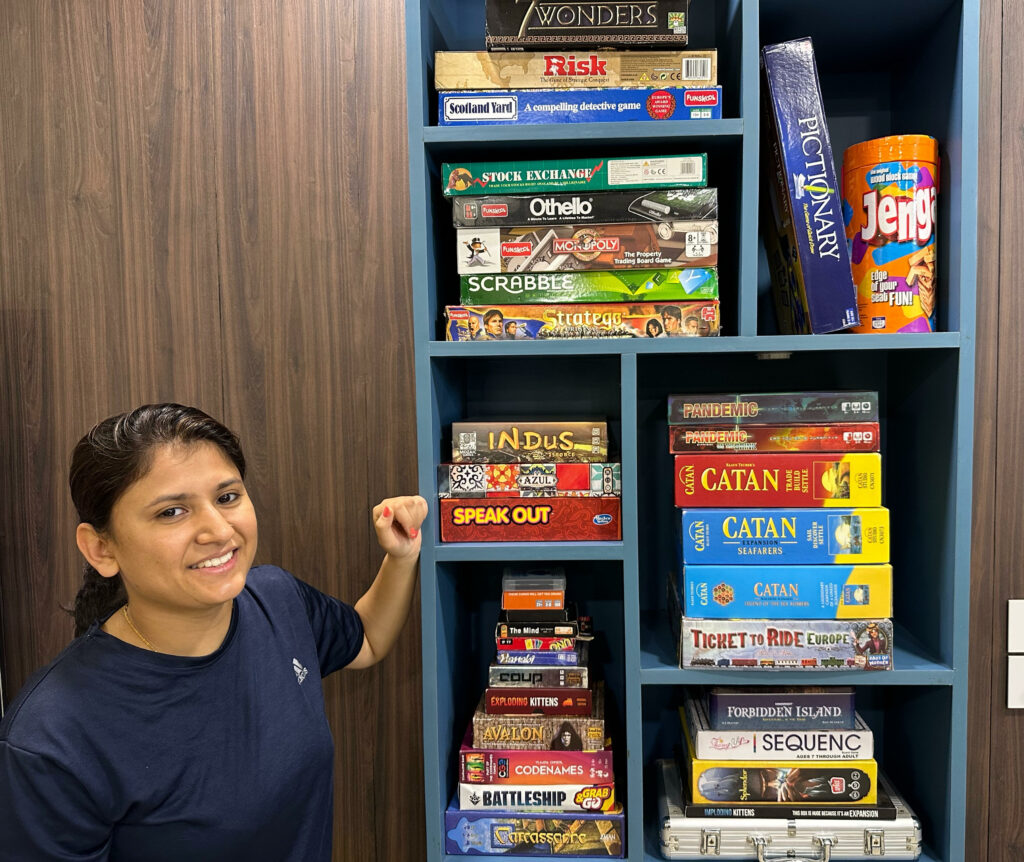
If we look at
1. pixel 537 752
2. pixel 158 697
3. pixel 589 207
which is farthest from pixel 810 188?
pixel 158 697

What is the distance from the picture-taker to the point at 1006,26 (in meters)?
1.62

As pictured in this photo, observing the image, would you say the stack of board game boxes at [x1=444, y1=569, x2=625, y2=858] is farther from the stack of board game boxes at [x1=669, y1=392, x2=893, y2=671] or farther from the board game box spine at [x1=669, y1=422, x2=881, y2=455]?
the board game box spine at [x1=669, y1=422, x2=881, y2=455]

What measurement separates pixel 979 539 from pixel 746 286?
83cm

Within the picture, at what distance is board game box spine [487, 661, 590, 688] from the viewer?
1.43 metres

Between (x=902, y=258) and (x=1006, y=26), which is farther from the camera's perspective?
(x=1006, y=26)

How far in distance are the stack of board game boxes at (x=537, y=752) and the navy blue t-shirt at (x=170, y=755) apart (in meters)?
0.26

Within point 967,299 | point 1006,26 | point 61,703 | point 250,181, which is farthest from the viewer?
point 250,181

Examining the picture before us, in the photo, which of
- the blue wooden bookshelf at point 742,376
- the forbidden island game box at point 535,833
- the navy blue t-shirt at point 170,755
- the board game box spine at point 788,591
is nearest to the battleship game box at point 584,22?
the blue wooden bookshelf at point 742,376

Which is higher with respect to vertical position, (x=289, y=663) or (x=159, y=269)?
(x=159, y=269)

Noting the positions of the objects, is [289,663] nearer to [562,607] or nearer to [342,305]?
[562,607]

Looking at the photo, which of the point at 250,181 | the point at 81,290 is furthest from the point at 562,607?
the point at 81,290

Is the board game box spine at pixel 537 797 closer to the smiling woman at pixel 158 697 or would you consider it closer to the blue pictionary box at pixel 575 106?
the smiling woman at pixel 158 697

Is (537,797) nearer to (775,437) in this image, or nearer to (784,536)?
(784,536)

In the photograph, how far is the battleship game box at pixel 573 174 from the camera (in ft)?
4.36
